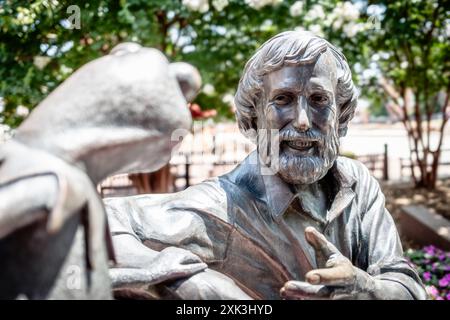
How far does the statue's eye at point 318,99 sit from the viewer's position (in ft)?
6.51

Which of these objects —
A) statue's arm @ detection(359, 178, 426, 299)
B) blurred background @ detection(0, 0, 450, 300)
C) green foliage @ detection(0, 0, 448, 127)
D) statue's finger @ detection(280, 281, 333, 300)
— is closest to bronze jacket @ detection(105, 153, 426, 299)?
statue's arm @ detection(359, 178, 426, 299)

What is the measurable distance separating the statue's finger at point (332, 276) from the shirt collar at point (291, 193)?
42 cm

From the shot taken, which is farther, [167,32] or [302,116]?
[167,32]

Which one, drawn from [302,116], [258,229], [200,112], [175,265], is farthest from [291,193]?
[200,112]

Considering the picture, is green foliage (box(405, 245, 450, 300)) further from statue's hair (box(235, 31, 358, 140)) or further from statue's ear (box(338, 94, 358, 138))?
statue's hair (box(235, 31, 358, 140))

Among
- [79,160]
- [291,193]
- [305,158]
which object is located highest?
[79,160]

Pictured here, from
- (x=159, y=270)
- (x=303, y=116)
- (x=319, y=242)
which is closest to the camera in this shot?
(x=159, y=270)

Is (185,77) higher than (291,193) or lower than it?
higher

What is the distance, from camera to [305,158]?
6.56 ft

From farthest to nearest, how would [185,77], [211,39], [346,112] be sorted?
[211,39], [346,112], [185,77]

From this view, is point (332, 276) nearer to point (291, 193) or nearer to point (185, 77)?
point (291, 193)

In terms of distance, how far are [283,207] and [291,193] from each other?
2.7 inches

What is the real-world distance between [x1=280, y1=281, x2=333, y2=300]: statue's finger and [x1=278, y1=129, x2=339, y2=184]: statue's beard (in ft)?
1.70

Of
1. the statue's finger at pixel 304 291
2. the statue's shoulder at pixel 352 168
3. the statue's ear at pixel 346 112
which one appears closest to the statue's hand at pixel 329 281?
the statue's finger at pixel 304 291
